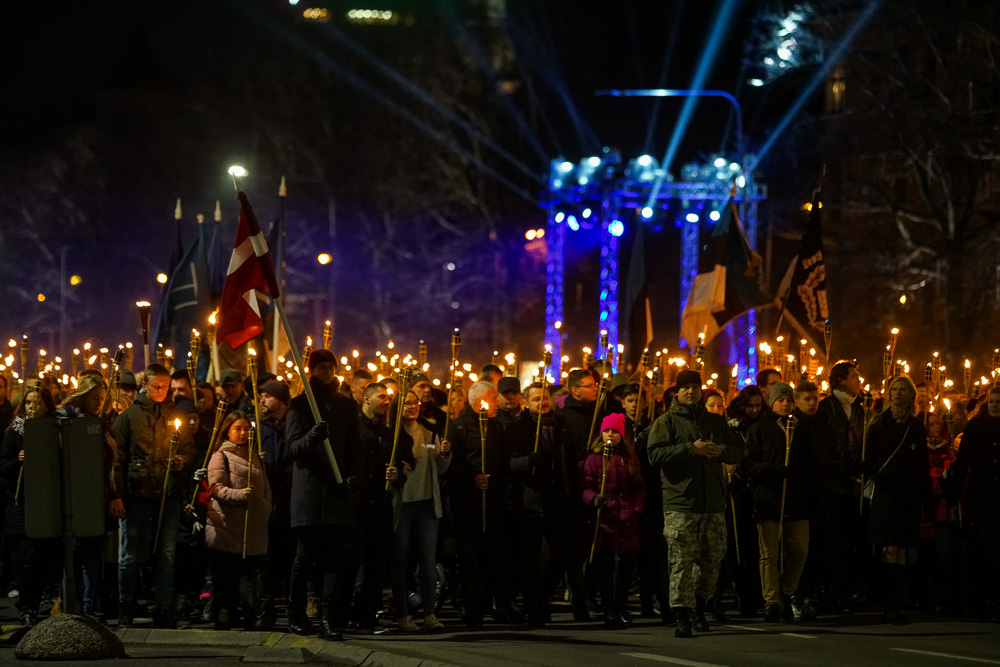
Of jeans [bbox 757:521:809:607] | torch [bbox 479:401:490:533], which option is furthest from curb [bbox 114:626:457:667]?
jeans [bbox 757:521:809:607]

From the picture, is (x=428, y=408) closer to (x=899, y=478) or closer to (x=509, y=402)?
(x=509, y=402)

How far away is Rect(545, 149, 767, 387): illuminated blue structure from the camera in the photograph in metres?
45.0

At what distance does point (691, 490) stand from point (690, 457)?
25 centimetres

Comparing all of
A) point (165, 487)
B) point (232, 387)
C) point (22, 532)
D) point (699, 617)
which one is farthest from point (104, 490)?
point (699, 617)

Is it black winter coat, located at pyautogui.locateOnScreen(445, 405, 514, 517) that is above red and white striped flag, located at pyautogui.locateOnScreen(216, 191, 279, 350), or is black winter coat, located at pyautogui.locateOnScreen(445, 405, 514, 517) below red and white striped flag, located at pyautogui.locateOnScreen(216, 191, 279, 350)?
below

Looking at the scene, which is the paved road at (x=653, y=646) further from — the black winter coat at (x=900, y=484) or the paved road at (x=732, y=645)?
the black winter coat at (x=900, y=484)

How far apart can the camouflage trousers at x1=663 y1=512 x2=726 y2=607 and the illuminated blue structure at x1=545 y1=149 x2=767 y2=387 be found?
32.5 m

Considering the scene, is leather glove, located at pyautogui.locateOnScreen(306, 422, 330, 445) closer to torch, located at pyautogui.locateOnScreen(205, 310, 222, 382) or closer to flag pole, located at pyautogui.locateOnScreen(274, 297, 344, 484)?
flag pole, located at pyautogui.locateOnScreen(274, 297, 344, 484)

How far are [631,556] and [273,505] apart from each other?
9.47ft

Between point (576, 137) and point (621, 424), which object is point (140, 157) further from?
point (621, 424)

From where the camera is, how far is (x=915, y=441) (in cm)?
1277

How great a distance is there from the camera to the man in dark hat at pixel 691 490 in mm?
11414

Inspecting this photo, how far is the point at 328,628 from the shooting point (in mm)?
11055

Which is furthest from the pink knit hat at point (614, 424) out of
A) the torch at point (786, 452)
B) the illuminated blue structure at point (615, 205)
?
the illuminated blue structure at point (615, 205)
